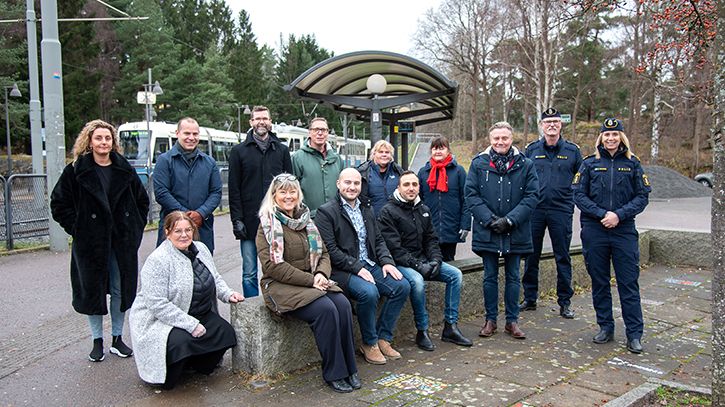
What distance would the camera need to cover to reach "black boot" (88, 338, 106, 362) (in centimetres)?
484

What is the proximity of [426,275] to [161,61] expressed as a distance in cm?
4621

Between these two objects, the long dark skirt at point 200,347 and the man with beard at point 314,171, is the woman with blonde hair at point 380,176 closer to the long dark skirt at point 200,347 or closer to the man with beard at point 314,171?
the man with beard at point 314,171

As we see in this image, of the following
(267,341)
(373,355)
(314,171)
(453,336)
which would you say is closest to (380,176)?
(314,171)

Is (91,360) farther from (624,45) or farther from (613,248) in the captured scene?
(624,45)

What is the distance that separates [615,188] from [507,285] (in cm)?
132

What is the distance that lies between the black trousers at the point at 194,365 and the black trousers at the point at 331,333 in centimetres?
65

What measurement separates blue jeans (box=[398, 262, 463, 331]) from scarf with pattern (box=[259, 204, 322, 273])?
0.99 m

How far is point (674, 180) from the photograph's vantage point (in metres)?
24.1

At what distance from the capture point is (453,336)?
5.32 m

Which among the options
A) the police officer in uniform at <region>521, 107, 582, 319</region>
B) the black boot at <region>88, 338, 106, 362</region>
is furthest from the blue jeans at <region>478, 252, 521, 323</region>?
the black boot at <region>88, 338, 106, 362</region>

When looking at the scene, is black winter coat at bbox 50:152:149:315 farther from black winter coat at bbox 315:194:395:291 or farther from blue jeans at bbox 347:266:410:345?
blue jeans at bbox 347:266:410:345

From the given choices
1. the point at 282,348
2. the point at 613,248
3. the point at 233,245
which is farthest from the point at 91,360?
the point at 233,245

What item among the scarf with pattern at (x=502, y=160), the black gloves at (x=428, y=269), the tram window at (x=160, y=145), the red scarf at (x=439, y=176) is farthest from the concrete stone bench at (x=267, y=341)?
the tram window at (x=160, y=145)

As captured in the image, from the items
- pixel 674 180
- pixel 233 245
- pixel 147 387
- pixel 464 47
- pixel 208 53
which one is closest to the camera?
pixel 147 387
